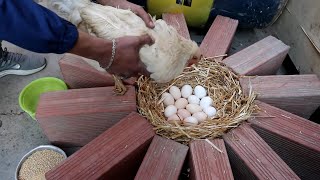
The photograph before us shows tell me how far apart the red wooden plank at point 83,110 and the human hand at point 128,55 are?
31 cm

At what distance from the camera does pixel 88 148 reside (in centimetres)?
181

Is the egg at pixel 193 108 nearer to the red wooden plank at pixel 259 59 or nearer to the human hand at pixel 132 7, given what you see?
the red wooden plank at pixel 259 59

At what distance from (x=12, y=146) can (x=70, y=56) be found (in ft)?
2.73

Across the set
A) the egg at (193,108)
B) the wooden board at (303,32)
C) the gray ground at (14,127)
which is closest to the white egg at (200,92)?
the egg at (193,108)

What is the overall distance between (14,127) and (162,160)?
1.38 meters

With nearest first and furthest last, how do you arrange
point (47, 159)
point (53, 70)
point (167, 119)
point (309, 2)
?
1. point (167, 119)
2. point (47, 159)
3. point (309, 2)
4. point (53, 70)

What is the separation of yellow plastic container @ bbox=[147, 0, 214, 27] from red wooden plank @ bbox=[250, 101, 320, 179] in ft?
3.34

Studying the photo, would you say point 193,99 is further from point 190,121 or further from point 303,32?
point 303,32

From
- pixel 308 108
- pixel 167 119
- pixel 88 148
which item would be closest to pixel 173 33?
pixel 167 119

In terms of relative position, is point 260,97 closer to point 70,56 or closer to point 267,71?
point 267,71

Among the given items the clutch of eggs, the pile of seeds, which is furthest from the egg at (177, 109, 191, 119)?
the pile of seeds

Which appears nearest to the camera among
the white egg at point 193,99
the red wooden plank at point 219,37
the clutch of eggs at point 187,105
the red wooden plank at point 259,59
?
the clutch of eggs at point 187,105

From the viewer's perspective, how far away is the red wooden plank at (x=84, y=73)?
2168 mm

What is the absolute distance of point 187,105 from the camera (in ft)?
6.95
